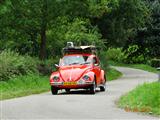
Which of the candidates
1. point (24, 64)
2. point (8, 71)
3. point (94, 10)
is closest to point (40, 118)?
point (8, 71)

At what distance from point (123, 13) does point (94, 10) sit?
1632cm

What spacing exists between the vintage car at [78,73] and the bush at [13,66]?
2661 millimetres

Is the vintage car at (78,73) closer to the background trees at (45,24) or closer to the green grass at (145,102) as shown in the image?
the green grass at (145,102)

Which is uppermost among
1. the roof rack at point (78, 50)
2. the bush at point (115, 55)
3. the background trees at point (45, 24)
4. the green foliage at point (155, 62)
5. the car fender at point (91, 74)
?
the background trees at point (45, 24)

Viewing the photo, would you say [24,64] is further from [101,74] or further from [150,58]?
[150,58]

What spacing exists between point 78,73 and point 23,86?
356 cm

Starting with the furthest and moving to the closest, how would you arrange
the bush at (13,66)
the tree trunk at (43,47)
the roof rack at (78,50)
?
1. the tree trunk at (43,47)
2. the roof rack at (78,50)
3. the bush at (13,66)

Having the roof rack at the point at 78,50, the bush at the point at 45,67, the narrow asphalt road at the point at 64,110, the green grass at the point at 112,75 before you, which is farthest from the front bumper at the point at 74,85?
the green grass at the point at 112,75

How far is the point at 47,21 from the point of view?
36219mm

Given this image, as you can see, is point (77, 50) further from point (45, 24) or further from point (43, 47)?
point (43, 47)

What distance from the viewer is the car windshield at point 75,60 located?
26.3 m

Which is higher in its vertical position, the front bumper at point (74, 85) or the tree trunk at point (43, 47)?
the tree trunk at point (43, 47)

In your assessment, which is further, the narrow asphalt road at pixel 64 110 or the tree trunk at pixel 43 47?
the tree trunk at pixel 43 47

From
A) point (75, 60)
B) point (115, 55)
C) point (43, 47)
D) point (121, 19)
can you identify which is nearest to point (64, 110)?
point (75, 60)
